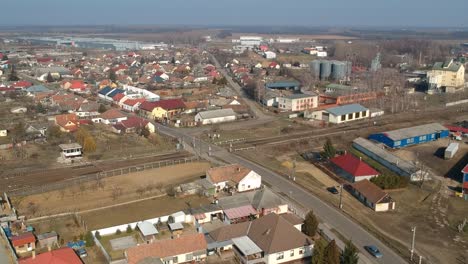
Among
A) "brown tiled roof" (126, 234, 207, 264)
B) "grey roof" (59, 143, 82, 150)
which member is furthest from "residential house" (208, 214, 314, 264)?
"grey roof" (59, 143, 82, 150)

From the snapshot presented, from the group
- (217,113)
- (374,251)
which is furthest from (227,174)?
(217,113)

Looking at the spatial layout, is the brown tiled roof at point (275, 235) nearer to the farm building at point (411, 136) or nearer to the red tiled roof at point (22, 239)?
the red tiled roof at point (22, 239)

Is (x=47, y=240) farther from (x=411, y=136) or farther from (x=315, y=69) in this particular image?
(x=315, y=69)

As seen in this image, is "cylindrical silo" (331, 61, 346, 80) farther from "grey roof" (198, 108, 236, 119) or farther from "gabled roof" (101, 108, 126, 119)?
"gabled roof" (101, 108, 126, 119)

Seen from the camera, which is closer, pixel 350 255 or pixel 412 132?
pixel 350 255

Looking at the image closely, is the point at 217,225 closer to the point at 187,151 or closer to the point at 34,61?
the point at 187,151

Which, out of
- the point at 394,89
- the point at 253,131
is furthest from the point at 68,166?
the point at 394,89
